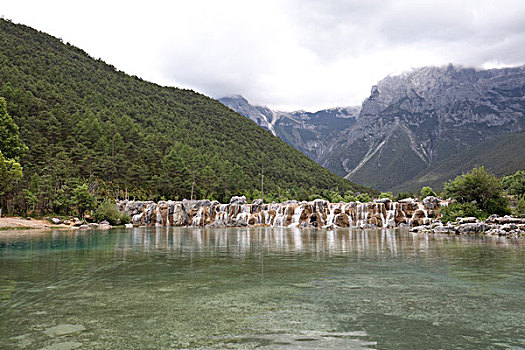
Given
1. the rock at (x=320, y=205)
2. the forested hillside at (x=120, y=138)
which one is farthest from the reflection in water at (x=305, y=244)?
→ the forested hillside at (x=120, y=138)

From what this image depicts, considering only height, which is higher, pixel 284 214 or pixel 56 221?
pixel 284 214

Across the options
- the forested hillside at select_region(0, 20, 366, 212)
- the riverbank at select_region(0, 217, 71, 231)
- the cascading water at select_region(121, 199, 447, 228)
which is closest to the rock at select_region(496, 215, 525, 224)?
the cascading water at select_region(121, 199, 447, 228)

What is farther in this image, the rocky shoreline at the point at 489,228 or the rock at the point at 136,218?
the rock at the point at 136,218

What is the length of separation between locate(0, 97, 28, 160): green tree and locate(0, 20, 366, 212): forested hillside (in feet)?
16.1

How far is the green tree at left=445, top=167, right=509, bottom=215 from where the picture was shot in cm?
4503

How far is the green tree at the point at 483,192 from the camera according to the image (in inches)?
1773

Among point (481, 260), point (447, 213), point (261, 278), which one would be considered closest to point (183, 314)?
point (261, 278)

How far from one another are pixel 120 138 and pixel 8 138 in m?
40.6

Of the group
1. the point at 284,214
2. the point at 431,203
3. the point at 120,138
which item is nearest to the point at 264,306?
the point at 431,203

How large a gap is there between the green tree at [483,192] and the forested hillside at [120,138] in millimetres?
60589

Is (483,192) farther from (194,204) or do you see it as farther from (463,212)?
(194,204)

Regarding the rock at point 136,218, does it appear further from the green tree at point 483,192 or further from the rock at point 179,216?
the green tree at point 483,192

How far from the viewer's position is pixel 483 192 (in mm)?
45812

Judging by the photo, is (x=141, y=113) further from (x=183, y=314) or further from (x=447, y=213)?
(x=183, y=314)
